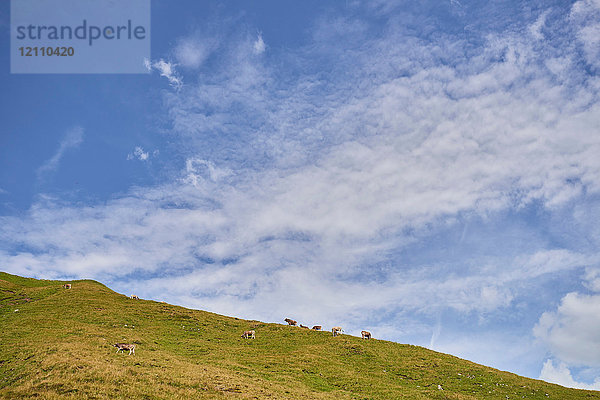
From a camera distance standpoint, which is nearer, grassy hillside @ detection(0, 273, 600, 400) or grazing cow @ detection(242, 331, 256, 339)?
grassy hillside @ detection(0, 273, 600, 400)

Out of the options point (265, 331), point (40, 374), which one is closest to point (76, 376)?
point (40, 374)

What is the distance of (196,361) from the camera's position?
122ft

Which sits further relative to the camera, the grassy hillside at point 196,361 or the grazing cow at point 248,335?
the grazing cow at point 248,335

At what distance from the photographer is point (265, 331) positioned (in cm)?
5659

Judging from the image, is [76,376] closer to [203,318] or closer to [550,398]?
[203,318]

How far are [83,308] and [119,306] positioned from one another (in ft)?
20.3

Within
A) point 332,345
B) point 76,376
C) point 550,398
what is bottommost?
point 550,398

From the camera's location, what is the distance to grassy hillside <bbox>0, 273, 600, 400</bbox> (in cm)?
2527

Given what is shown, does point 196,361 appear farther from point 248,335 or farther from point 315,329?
point 315,329

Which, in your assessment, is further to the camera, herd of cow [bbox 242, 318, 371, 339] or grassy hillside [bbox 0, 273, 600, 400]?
herd of cow [bbox 242, 318, 371, 339]

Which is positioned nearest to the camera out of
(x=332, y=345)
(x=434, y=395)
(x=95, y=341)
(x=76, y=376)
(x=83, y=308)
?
(x=76, y=376)

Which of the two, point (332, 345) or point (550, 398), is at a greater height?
point (332, 345)

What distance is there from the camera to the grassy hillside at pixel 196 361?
25266 mm

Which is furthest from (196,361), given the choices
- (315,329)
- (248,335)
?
(315,329)
